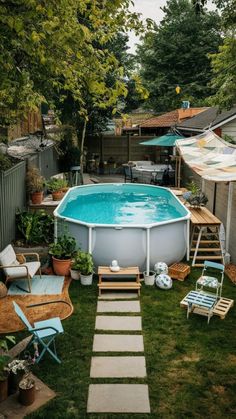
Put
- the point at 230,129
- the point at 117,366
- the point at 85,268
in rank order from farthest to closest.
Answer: the point at 230,129
the point at 85,268
the point at 117,366

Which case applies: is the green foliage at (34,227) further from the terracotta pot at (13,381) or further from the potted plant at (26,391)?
the potted plant at (26,391)

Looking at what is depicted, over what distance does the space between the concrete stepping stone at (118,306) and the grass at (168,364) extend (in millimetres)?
148

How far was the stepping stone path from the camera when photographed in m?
4.85

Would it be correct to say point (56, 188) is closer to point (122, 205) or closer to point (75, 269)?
point (122, 205)

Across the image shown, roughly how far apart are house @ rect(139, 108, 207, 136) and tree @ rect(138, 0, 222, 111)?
6.24m

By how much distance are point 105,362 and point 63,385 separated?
30.7 inches

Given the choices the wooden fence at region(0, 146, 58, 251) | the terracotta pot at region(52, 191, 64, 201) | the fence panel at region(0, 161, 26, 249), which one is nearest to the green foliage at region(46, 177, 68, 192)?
the terracotta pot at region(52, 191, 64, 201)

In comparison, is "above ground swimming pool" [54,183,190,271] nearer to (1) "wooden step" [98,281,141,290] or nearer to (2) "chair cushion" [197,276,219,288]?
(1) "wooden step" [98,281,141,290]

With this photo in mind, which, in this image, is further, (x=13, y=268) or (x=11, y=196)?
(x=11, y=196)

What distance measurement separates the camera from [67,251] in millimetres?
9078

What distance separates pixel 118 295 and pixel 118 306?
50 centimetres

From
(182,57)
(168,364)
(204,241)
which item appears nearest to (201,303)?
(168,364)

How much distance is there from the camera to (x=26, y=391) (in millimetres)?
4680

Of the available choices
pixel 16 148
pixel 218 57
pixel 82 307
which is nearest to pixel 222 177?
pixel 82 307
